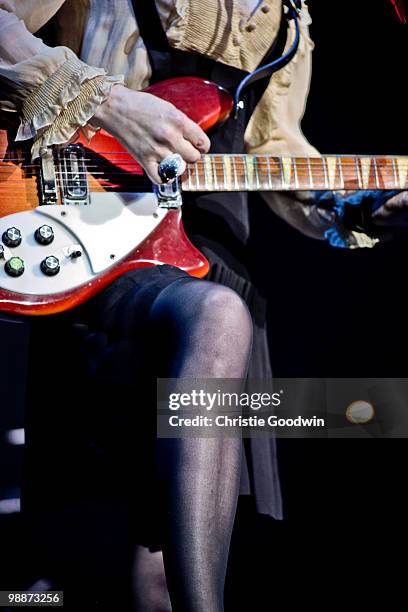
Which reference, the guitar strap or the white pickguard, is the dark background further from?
the white pickguard

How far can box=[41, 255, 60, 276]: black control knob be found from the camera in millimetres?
964

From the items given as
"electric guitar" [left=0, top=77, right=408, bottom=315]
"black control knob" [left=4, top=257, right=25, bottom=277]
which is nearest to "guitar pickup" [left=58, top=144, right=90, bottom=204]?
"electric guitar" [left=0, top=77, right=408, bottom=315]

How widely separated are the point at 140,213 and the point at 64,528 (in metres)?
0.53

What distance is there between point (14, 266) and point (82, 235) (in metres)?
0.10

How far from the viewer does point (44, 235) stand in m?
0.97

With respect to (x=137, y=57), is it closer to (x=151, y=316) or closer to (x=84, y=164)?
(x=84, y=164)

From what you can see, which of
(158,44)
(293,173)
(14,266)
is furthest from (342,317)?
(14,266)

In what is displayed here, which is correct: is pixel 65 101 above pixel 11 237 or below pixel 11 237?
above

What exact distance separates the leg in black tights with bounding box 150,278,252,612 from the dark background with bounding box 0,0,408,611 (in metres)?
0.62

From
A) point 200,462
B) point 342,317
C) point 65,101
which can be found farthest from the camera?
point 342,317

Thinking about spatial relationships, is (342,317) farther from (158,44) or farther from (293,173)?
(158,44)

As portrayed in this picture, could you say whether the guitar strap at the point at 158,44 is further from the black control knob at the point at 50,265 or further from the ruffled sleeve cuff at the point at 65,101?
the black control knob at the point at 50,265

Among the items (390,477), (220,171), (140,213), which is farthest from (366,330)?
(140,213)

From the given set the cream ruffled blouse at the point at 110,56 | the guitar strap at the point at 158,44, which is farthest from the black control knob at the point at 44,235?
the guitar strap at the point at 158,44
